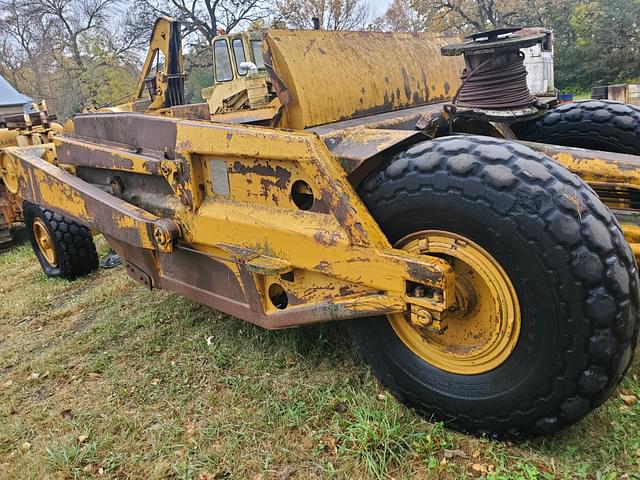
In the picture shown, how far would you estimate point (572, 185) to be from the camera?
6.74 ft

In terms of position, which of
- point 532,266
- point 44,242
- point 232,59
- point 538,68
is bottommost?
point 44,242

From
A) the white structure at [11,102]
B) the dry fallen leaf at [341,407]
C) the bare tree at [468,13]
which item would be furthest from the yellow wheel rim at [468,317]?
the bare tree at [468,13]

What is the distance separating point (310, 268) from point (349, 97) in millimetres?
1317

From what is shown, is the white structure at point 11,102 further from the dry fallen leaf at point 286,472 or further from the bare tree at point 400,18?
the bare tree at point 400,18

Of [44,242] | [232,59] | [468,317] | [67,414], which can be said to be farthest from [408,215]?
[232,59]

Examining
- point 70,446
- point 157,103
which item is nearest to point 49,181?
point 157,103

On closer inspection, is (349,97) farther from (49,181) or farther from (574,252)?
(49,181)

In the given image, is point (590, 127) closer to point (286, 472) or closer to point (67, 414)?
point (286, 472)

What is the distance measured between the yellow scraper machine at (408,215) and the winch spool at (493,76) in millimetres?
12

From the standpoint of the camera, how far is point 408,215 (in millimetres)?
2354

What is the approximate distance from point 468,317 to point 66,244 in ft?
14.0

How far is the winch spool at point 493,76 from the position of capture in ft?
10.6

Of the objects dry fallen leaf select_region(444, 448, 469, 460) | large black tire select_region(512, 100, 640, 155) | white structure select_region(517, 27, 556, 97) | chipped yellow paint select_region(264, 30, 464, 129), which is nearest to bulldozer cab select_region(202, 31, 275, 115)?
chipped yellow paint select_region(264, 30, 464, 129)

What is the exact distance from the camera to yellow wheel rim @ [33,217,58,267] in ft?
17.9
